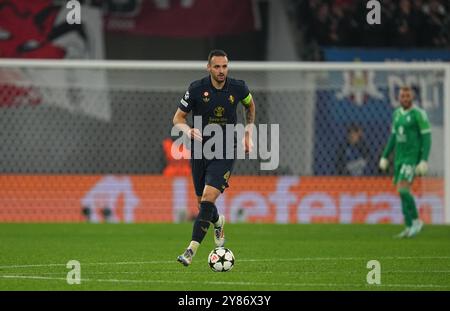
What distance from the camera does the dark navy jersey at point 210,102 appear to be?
36.1ft

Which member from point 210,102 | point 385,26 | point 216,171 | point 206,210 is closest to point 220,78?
point 210,102

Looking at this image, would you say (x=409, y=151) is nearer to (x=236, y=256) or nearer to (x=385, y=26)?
(x=236, y=256)

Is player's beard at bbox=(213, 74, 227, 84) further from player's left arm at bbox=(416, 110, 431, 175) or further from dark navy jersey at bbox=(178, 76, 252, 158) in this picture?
player's left arm at bbox=(416, 110, 431, 175)

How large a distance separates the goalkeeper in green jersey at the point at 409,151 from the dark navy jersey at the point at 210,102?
498 centimetres

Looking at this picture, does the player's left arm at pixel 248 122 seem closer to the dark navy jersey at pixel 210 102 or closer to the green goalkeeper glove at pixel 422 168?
the dark navy jersey at pixel 210 102

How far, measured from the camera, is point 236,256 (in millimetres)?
12117

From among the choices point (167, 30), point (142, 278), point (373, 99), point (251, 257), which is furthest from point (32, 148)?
point (142, 278)

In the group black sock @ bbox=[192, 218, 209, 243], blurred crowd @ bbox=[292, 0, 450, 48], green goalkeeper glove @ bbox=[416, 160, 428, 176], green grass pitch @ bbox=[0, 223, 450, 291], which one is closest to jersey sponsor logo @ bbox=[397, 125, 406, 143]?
green goalkeeper glove @ bbox=[416, 160, 428, 176]

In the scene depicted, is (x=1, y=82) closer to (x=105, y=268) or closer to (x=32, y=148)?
(x=32, y=148)

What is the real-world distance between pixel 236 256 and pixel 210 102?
202 cm

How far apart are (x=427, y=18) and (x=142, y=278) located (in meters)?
15.1

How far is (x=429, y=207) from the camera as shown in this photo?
19438 mm

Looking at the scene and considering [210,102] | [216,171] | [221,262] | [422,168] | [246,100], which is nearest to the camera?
[221,262]

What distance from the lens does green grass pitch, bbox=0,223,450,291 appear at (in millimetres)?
9336
